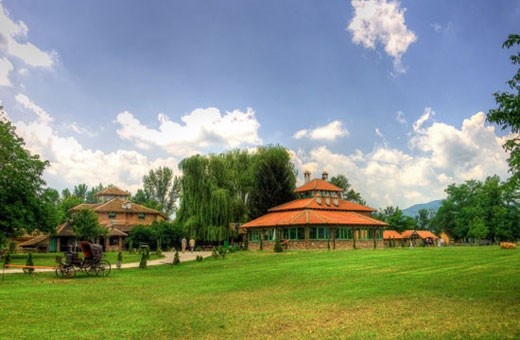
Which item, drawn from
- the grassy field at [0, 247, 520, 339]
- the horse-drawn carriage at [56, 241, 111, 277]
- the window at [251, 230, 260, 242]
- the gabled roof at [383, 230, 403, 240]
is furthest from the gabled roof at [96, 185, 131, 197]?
the grassy field at [0, 247, 520, 339]

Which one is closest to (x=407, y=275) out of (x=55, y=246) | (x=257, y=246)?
(x=257, y=246)

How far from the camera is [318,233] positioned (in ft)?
162

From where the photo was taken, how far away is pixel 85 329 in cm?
1088

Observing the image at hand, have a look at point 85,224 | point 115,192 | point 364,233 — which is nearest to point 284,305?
point 364,233

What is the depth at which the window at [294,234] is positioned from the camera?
4938cm

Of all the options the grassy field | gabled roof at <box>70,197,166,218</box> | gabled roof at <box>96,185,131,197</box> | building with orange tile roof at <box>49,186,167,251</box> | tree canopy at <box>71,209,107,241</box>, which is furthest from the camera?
gabled roof at <box>96,185,131,197</box>

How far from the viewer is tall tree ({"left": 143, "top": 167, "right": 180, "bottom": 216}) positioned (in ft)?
342

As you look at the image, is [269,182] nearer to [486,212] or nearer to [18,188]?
[18,188]

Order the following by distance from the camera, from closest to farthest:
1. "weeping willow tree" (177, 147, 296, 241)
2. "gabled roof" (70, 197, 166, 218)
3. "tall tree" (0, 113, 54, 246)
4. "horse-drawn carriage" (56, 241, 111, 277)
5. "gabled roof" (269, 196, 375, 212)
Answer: "horse-drawn carriage" (56, 241, 111, 277), "tall tree" (0, 113, 54, 246), "gabled roof" (269, 196, 375, 212), "weeping willow tree" (177, 147, 296, 241), "gabled roof" (70, 197, 166, 218)

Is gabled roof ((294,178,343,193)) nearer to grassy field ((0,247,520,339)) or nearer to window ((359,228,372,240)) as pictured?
window ((359,228,372,240))

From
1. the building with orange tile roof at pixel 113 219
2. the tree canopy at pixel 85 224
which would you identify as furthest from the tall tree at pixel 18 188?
the building with orange tile roof at pixel 113 219

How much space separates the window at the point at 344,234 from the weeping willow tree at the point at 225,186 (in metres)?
14.0

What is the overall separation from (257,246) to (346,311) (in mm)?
42254

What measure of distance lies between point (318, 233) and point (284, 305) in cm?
3613
